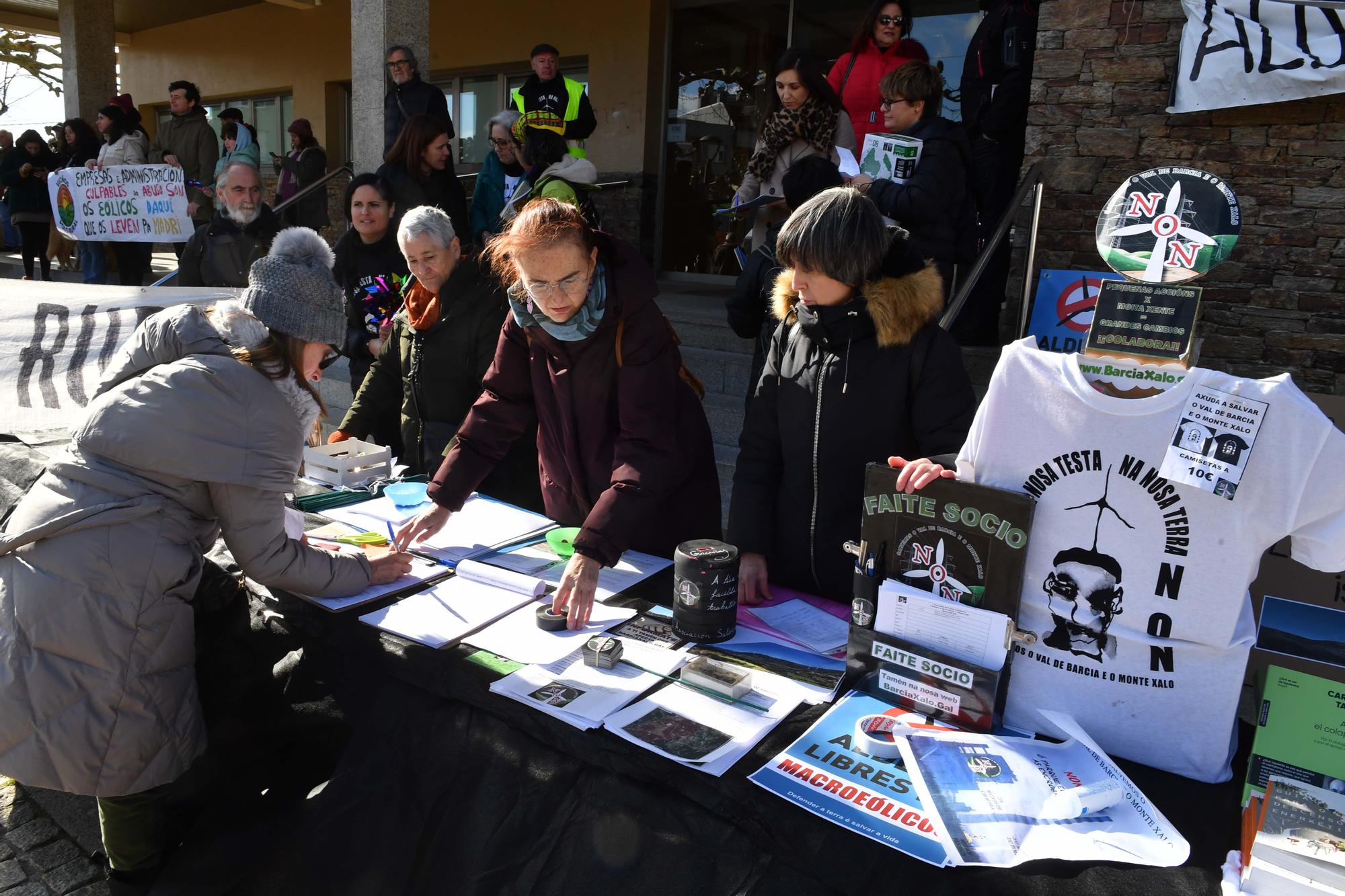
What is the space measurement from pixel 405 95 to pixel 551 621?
5815mm

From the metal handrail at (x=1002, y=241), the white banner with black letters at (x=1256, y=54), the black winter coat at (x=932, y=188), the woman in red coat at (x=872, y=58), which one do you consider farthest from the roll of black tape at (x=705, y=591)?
the white banner with black letters at (x=1256, y=54)

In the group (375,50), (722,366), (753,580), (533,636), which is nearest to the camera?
(533,636)

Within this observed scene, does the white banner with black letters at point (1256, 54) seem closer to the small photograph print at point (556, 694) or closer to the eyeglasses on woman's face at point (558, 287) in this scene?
the eyeglasses on woman's face at point (558, 287)

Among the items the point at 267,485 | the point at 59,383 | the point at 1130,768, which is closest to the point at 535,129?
the point at 59,383

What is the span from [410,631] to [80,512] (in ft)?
2.21

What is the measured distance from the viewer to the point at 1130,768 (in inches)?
54.6

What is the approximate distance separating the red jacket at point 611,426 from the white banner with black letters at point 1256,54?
3.67 meters

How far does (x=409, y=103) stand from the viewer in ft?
21.2

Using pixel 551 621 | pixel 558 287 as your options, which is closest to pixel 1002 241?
pixel 558 287

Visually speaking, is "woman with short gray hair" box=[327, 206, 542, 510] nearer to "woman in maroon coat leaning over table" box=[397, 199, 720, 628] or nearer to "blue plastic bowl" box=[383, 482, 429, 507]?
"blue plastic bowl" box=[383, 482, 429, 507]

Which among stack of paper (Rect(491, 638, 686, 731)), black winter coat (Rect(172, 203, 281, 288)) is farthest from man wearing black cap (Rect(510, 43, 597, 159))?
stack of paper (Rect(491, 638, 686, 731))

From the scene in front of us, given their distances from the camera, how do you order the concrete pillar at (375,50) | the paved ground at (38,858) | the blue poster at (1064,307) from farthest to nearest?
the concrete pillar at (375,50) < the blue poster at (1064,307) < the paved ground at (38,858)

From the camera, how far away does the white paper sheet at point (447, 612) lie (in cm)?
180

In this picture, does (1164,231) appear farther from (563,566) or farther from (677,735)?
(563,566)
